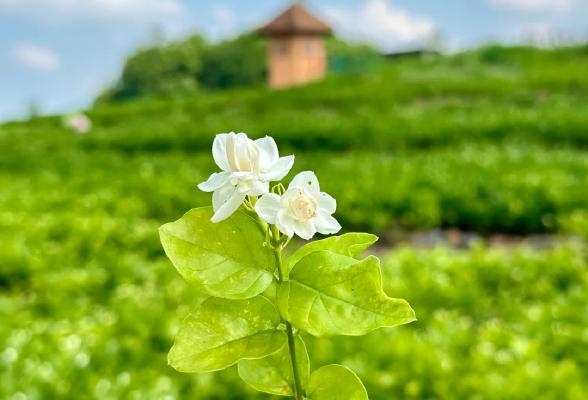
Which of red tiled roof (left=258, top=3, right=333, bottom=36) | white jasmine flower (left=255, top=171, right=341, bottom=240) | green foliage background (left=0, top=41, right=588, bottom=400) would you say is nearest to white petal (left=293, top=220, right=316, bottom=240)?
white jasmine flower (left=255, top=171, right=341, bottom=240)

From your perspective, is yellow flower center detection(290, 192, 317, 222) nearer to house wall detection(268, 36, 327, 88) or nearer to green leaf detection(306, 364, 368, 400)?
green leaf detection(306, 364, 368, 400)

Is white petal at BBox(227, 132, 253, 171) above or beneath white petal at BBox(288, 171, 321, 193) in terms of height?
above

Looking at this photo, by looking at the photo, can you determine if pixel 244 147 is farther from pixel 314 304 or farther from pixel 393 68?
pixel 393 68

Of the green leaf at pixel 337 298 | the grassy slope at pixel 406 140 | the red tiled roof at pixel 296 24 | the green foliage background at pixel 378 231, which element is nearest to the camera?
the green leaf at pixel 337 298

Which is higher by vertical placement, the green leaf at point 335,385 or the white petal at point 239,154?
the white petal at point 239,154

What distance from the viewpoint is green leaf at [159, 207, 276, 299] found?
0.38m

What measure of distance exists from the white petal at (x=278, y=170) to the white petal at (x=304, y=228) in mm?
26

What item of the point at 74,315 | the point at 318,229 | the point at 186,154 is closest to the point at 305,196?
the point at 318,229

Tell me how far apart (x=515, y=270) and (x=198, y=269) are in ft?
13.8

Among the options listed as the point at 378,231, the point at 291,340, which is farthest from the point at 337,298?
the point at 378,231

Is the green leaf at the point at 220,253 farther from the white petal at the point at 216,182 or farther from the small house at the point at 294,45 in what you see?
the small house at the point at 294,45

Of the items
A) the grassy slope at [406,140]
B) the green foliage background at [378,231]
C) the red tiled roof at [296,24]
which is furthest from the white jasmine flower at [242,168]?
the red tiled roof at [296,24]

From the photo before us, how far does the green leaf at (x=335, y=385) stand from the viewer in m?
0.40

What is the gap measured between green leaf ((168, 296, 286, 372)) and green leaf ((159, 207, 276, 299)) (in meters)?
0.01
